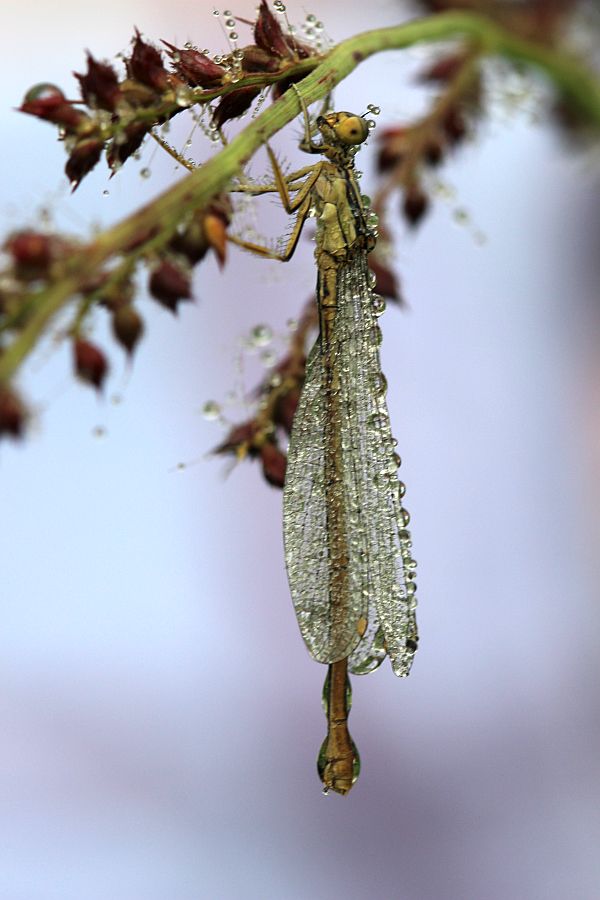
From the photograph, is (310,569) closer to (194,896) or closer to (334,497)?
(334,497)

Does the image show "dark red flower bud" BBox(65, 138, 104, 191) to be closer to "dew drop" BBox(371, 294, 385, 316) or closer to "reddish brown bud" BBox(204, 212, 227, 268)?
"reddish brown bud" BBox(204, 212, 227, 268)

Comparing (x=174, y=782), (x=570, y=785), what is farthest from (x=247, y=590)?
(x=570, y=785)

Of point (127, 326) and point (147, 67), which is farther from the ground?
point (147, 67)

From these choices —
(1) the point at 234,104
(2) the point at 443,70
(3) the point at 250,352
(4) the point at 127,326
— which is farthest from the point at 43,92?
(2) the point at 443,70

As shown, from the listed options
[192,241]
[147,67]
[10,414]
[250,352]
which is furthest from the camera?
[250,352]

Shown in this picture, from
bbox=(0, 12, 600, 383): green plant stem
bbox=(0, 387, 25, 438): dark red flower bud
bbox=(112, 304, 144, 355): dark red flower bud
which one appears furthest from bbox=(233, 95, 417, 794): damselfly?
bbox=(0, 387, 25, 438): dark red flower bud

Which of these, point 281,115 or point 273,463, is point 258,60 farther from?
point 273,463

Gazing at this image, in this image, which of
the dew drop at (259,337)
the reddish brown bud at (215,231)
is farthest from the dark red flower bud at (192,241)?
the dew drop at (259,337)
